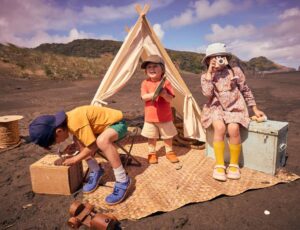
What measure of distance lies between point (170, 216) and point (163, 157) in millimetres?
1600

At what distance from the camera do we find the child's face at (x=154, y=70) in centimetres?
382

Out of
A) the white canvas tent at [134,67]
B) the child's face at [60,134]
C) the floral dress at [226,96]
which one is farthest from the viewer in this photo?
the white canvas tent at [134,67]

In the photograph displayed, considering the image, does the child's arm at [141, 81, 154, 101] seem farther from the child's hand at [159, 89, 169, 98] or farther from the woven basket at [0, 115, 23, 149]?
the woven basket at [0, 115, 23, 149]

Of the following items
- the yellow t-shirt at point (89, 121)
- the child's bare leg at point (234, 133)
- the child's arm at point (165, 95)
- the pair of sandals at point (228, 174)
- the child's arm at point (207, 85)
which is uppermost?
the child's arm at point (207, 85)

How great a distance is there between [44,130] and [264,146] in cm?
273

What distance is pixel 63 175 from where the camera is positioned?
315cm

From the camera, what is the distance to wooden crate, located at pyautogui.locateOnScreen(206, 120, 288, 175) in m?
3.38

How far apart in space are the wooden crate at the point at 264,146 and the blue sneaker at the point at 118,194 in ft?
5.77

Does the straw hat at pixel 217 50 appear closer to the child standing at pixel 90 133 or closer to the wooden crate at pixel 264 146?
the wooden crate at pixel 264 146

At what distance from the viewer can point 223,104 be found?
367 cm

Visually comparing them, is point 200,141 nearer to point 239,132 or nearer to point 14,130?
point 239,132

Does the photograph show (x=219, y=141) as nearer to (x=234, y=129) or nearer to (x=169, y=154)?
(x=234, y=129)

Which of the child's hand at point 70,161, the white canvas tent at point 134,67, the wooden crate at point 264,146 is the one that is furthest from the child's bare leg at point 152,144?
the child's hand at point 70,161

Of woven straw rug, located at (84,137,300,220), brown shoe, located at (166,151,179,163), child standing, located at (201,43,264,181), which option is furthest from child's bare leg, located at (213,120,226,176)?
brown shoe, located at (166,151,179,163)
